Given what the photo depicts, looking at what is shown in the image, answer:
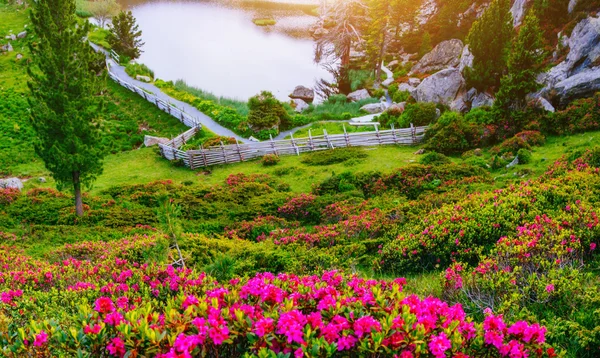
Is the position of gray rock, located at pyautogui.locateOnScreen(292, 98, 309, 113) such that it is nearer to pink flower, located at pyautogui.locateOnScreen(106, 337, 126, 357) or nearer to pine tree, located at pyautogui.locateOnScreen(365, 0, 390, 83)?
pine tree, located at pyautogui.locateOnScreen(365, 0, 390, 83)

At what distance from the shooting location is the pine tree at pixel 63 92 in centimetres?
1816

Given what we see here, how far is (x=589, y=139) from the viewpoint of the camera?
19.9m

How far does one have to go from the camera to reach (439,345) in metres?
4.77

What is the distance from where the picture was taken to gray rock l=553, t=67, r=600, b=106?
2284 centimetres

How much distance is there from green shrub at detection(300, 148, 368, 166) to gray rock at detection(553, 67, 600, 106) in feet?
36.1

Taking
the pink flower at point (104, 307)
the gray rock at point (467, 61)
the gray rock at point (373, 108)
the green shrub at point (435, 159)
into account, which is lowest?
the green shrub at point (435, 159)

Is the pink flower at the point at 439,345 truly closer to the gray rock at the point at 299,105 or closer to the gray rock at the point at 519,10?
the gray rock at the point at 519,10

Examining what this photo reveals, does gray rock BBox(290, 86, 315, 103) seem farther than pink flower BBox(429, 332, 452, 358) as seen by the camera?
Yes

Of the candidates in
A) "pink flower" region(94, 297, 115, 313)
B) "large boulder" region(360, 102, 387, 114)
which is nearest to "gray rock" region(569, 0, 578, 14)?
"large boulder" region(360, 102, 387, 114)

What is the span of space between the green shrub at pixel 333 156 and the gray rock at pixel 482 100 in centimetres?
921

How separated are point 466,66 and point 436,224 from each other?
74.5 feet

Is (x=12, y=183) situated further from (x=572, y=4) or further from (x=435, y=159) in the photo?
(x=572, y=4)

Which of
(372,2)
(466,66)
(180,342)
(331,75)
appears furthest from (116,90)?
(180,342)

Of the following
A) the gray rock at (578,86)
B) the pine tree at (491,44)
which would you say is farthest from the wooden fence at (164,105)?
the gray rock at (578,86)
